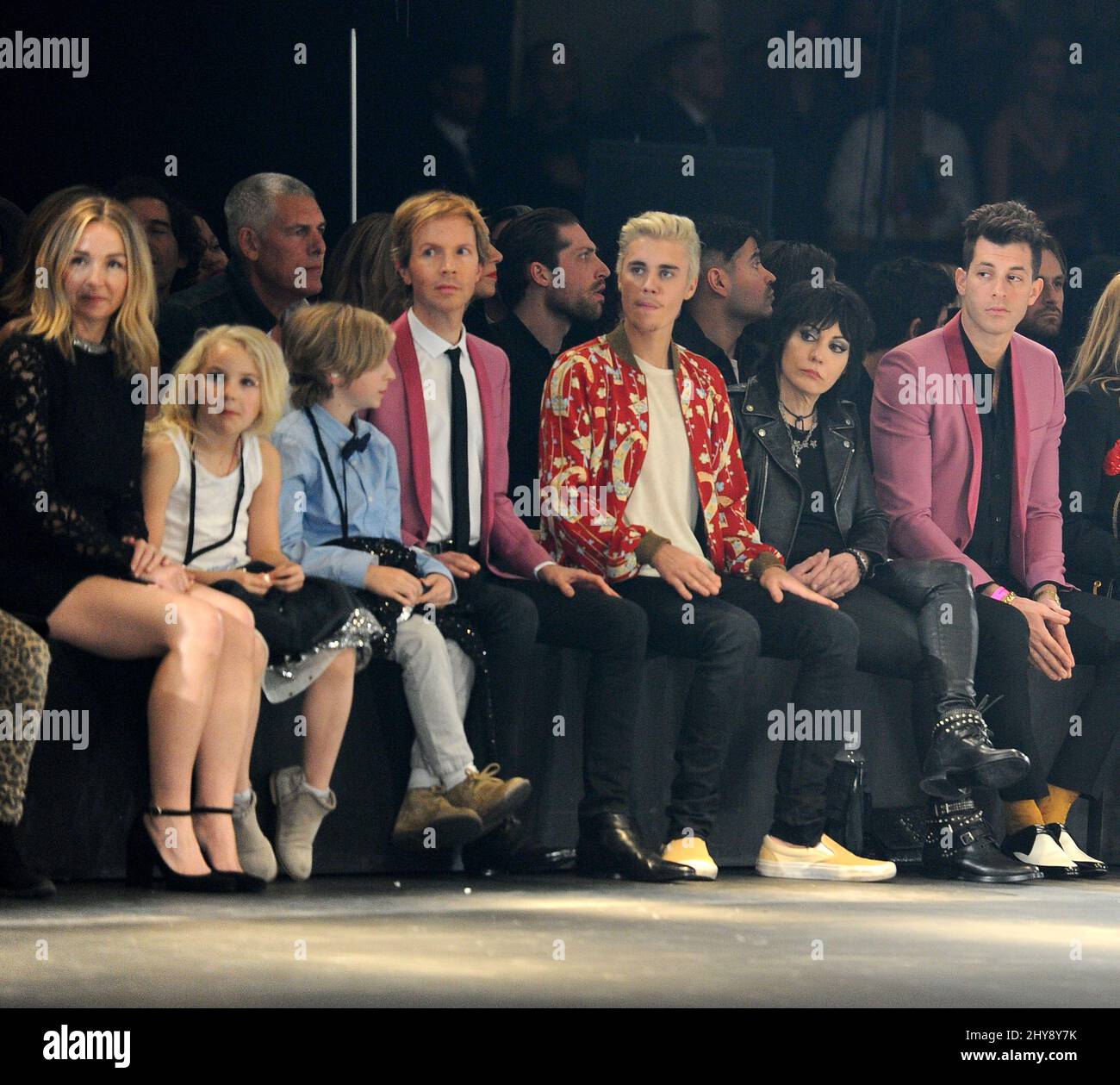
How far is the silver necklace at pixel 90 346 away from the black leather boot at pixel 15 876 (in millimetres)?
1162

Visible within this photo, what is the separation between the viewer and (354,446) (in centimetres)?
541

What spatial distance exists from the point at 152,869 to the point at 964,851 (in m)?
2.12

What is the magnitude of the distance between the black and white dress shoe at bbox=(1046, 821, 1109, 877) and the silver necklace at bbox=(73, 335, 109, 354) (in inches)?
111

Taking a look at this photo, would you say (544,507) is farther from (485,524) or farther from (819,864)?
(819,864)

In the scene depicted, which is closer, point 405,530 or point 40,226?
point 40,226

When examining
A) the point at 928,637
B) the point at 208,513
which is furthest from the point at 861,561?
the point at 208,513

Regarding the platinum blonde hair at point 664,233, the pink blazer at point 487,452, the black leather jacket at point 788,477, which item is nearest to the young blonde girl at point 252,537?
the pink blazer at point 487,452

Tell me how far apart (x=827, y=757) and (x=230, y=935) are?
1.96 meters

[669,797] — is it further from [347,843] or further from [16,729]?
[16,729]

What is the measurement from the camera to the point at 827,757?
18.3 ft

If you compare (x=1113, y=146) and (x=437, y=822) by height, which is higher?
(x=1113, y=146)

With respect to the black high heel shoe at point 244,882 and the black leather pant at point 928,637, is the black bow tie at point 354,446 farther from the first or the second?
the black leather pant at point 928,637

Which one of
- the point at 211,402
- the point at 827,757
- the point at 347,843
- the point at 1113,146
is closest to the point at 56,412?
the point at 211,402

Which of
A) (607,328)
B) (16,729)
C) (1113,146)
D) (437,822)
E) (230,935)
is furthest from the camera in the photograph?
(1113,146)
